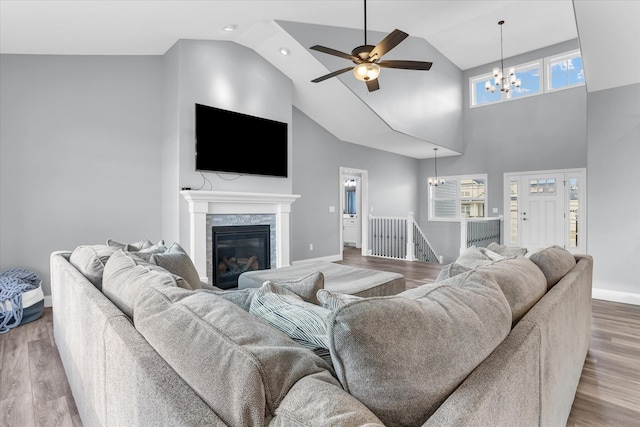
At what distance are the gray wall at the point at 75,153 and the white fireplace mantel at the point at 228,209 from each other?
742 mm

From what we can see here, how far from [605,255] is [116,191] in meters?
6.21

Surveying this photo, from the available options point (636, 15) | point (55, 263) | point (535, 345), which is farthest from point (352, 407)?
point (636, 15)

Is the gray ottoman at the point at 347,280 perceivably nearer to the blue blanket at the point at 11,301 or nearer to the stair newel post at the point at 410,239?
the blue blanket at the point at 11,301

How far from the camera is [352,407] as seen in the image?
2.10ft

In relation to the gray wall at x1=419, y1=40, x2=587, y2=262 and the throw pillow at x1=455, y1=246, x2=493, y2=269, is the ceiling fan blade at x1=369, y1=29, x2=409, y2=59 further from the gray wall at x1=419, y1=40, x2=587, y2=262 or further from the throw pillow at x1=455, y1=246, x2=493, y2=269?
the gray wall at x1=419, y1=40, x2=587, y2=262

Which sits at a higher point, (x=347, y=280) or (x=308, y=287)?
(x=308, y=287)

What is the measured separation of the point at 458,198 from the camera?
899 cm

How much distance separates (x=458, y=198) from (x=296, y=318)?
881cm

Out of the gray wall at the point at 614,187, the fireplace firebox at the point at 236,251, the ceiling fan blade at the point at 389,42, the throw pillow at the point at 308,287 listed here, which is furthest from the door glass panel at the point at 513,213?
the throw pillow at the point at 308,287

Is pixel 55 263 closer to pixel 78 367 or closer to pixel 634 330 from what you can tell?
pixel 78 367

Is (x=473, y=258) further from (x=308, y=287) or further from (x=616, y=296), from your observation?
(x=616, y=296)

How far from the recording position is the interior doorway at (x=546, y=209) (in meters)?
7.20

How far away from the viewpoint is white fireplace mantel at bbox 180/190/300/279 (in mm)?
4340

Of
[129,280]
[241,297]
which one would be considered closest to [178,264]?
[129,280]
